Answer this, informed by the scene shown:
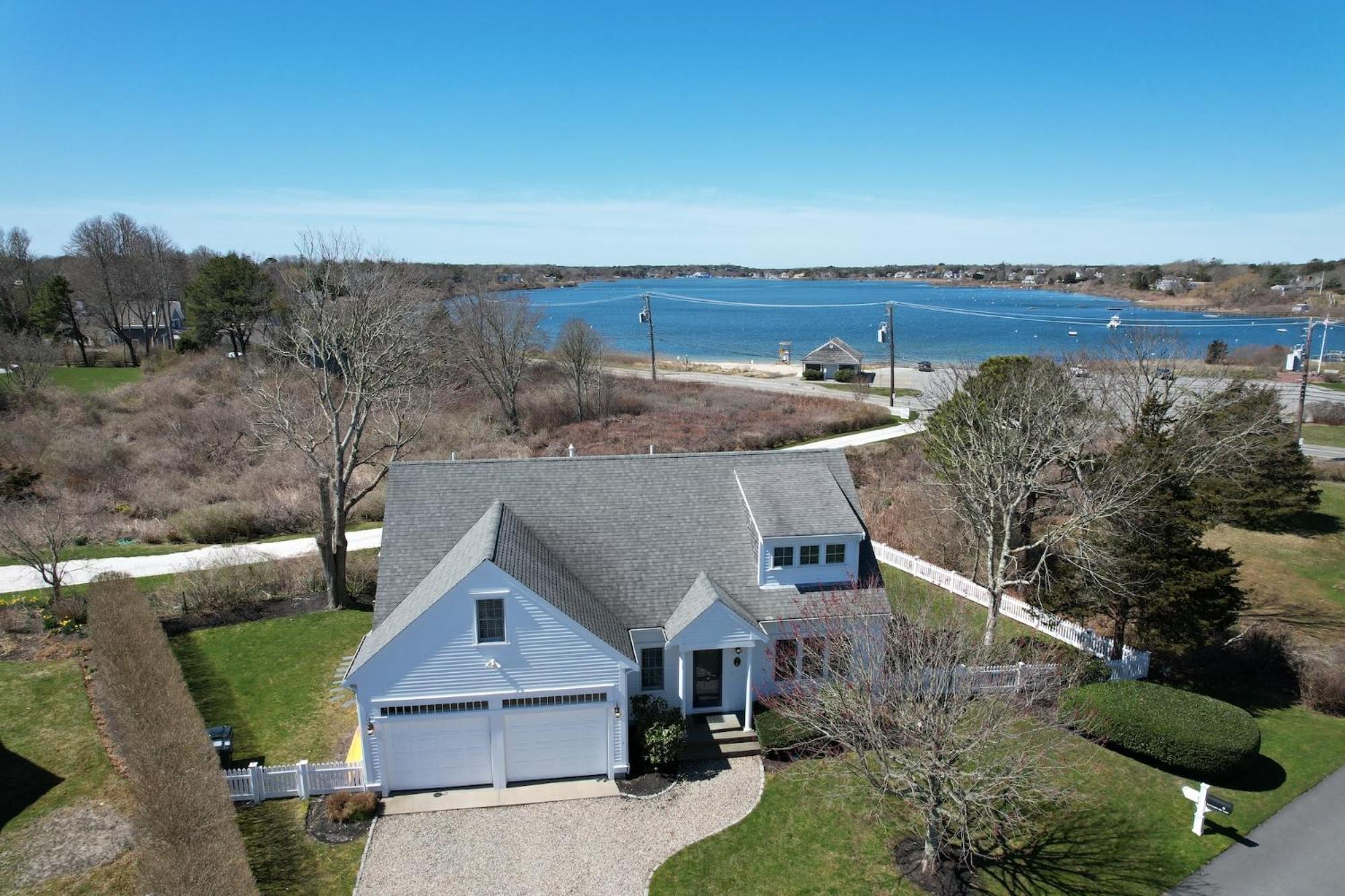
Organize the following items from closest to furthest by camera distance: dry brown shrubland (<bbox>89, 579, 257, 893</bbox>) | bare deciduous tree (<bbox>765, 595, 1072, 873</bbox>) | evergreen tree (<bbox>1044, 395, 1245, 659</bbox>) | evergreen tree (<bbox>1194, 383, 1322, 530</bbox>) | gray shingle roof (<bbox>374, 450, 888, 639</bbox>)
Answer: bare deciduous tree (<bbox>765, 595, 1072, 873</bbox>) → dry brown shrubland (<bbox>89, 579, 257, 893</bbox>) → gray shingle roof (<bbox>374, 450, 888, 639</bbox>) → evergreen tree (<bbox>1044, 395, 1245, 659</bbox>) → evergreen tree (<bbox>1194, 383, 1322, 530</bbox>)

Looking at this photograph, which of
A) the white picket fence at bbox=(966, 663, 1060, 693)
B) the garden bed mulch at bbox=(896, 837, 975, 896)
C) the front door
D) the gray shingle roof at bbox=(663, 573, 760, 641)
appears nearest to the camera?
the garden bed mulch at bbox=(896, 837, 975, 896)

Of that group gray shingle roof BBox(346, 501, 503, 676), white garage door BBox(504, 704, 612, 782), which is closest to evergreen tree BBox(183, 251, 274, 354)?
gray shingle roof BBox(346, 501, 503, 676)

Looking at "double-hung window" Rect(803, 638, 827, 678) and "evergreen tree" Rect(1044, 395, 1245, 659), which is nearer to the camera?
"double-hung window" Rect(803, 638, 827, 678)

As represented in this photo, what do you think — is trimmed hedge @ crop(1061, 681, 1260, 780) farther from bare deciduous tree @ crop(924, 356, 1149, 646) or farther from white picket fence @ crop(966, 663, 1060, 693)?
bare deciduous tree @ crop(924, 356, 1149, 646)

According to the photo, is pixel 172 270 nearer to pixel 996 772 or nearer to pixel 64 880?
pixel 64 880

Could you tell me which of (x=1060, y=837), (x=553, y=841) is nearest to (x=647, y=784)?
(x=553, y=841)

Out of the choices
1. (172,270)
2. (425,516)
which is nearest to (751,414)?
(425,516)

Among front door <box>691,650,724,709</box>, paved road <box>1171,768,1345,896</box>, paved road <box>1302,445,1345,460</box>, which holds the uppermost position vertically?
paved road <box>1302,445,1345,460</box>
